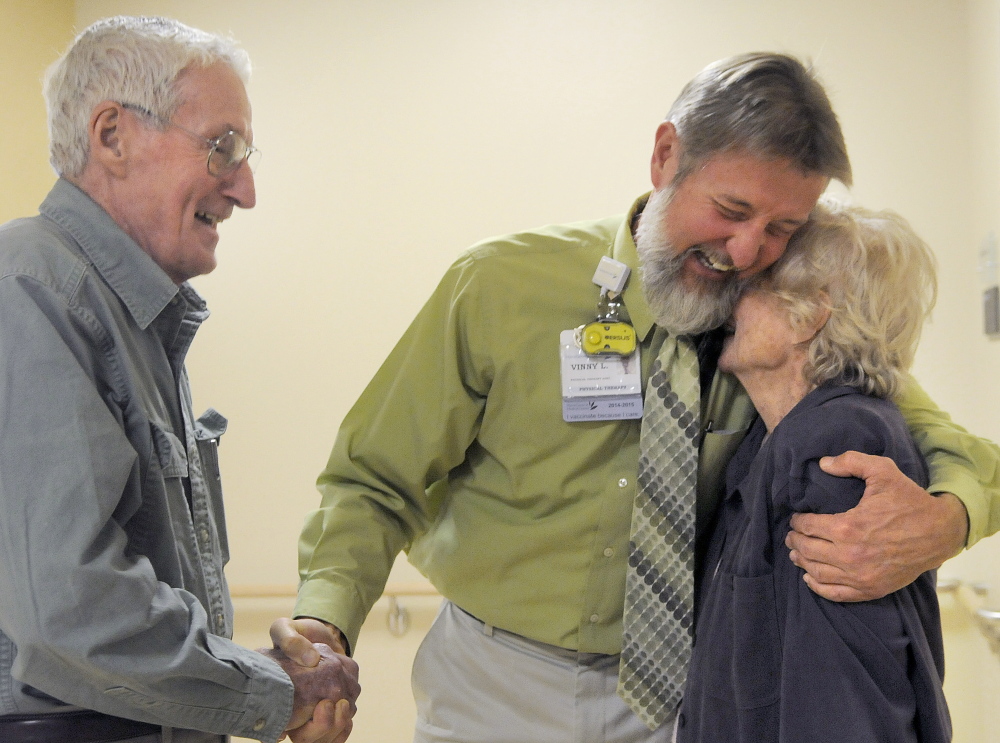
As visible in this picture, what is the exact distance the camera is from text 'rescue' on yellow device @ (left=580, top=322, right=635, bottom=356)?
60.9 inches

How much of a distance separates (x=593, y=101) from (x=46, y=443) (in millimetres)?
2738

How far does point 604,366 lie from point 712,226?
0.95 feet

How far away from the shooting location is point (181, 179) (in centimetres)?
128

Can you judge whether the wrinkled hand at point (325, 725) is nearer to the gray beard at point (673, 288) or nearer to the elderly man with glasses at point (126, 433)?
the elderly man with glasses at point (126, 433)

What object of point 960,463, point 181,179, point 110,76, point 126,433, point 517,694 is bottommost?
point 517,694

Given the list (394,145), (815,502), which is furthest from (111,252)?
(394,145)

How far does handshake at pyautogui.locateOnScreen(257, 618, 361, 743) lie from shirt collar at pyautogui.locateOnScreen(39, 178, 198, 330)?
20.6 inches

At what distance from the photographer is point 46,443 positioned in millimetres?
978

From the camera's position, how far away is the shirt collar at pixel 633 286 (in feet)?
5.15

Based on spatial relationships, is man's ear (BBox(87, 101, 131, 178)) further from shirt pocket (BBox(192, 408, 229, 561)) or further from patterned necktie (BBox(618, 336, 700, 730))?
patterned necktie (BBox(618, 336, 700, 730))

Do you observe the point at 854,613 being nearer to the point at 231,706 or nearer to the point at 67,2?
A: the point at 231,706

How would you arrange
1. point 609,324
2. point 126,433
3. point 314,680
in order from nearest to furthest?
point 126,433 → point 314,680 → point 609,324

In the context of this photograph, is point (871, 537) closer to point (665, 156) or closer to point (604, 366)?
point (604, 366)

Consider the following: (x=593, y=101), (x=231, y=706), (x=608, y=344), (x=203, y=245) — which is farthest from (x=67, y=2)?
(x=231, y=706)
